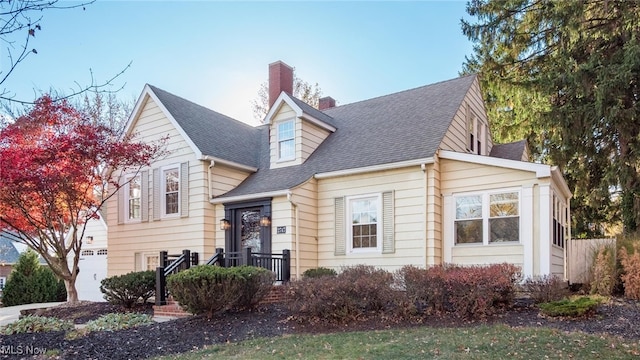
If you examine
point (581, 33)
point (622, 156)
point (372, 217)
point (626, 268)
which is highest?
point (581, 33)

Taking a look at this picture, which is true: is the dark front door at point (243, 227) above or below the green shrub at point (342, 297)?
above

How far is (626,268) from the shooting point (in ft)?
Result: 34.3

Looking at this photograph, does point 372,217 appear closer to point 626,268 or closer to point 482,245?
point 482,245

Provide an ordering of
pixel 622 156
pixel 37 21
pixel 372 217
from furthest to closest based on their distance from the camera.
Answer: pixel 622 156, pixel 372 217, pixel 37 21

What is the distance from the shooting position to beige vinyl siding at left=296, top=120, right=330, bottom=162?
15023mm

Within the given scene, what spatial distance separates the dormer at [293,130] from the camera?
15008mm

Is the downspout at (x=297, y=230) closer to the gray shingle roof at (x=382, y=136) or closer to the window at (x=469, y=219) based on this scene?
the gray shingle roof at (x=382, y=136)

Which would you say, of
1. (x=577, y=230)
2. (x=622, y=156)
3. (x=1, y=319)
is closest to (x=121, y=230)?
(x=1, y=319)

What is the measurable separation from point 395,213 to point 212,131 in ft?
22.9

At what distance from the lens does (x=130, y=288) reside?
38.9ft

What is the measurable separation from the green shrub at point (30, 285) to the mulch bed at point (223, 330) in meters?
10.6

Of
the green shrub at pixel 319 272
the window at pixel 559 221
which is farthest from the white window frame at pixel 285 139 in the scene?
the window at pixel 559 221

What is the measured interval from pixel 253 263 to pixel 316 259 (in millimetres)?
2130

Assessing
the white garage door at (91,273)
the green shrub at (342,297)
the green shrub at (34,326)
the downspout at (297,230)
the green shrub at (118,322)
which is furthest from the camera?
the white garage door at (91,273)
